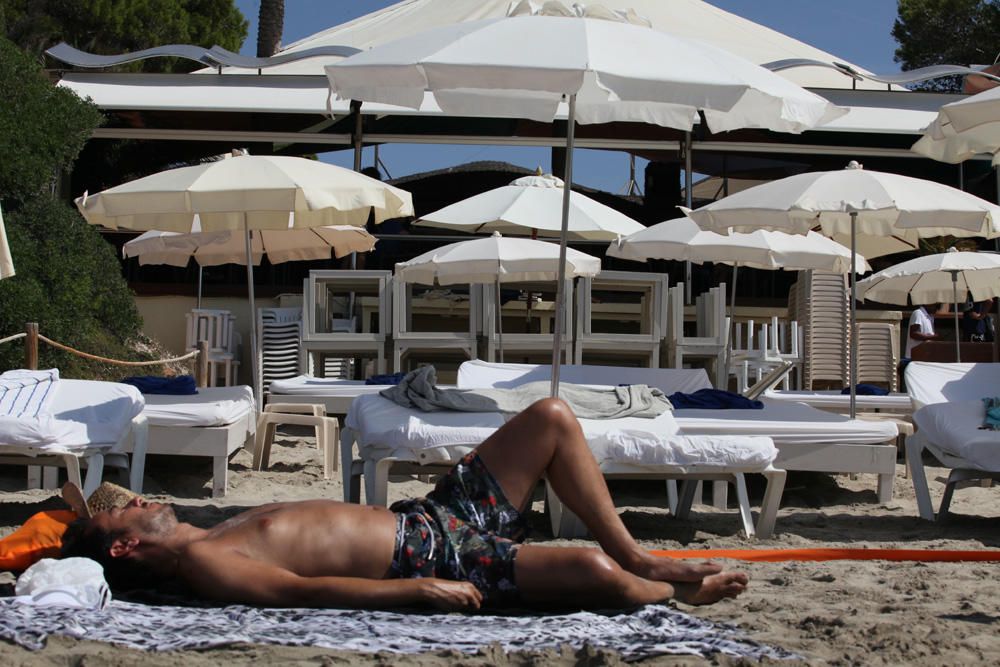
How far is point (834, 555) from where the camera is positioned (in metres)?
5.00

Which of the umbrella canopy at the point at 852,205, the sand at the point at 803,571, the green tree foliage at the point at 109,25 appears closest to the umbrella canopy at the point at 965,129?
the umbrella canopy at the point at 852,205

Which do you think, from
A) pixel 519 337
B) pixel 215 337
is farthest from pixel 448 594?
pixel 215 337

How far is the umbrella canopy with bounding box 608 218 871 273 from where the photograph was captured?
9492mm

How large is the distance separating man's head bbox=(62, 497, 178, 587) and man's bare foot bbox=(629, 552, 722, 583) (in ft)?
4.80

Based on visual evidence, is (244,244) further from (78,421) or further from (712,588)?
(712,588)

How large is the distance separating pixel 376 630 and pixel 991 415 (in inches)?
164

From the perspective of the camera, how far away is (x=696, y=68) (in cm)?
522

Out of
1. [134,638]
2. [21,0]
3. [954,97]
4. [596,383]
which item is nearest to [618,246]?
[596,383]

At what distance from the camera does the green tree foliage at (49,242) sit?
9914 millimetres

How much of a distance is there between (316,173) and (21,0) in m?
17.1

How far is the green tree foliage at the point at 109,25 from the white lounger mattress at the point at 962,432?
19.0 meters

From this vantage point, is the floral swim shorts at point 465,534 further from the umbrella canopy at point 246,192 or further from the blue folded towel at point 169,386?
the blue folded towel at point 169,386

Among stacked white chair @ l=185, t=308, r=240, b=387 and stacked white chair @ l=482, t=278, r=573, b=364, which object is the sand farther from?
stacked white chair @ l=185, t=308, r=240, b=387

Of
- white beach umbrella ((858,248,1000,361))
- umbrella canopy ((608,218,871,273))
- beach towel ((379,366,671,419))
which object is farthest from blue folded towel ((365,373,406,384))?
white beach umbrella ((858,248,1000,361))
